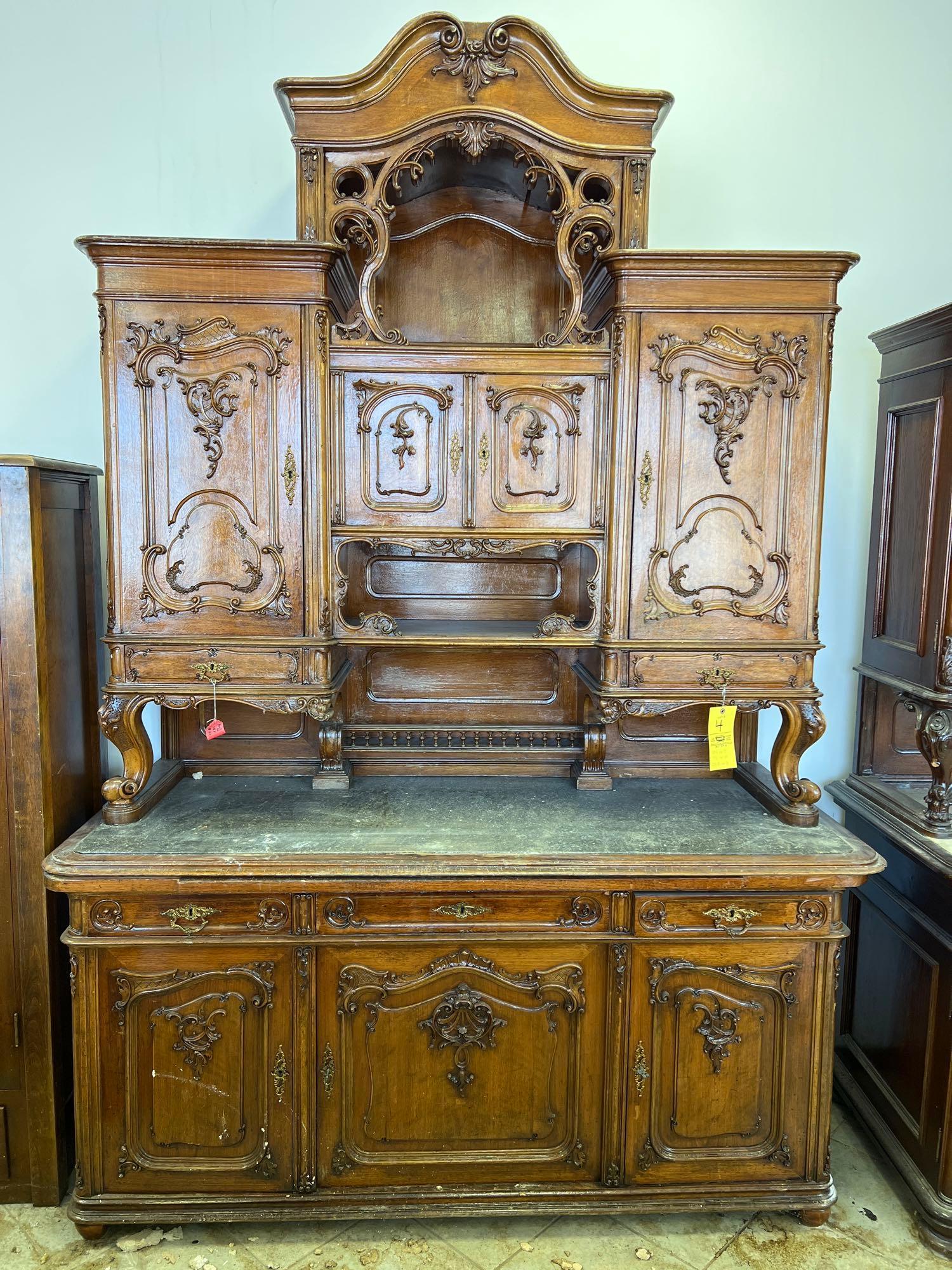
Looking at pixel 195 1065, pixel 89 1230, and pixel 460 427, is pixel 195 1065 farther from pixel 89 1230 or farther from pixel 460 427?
pixel 460 427

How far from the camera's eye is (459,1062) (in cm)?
205

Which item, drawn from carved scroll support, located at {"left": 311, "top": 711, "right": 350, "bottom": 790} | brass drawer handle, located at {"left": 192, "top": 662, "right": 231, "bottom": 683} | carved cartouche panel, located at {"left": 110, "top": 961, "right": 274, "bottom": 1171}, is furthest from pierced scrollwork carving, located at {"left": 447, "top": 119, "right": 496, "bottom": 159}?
carved cartouche panel, located at {"left": 110, "top": 961, "right": 274, "bottom": 1171}

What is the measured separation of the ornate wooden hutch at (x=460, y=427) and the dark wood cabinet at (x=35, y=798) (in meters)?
0.18

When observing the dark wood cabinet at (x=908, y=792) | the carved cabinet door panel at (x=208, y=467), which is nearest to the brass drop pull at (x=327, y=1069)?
the carved cabinet door panel at (x=208, y=467)

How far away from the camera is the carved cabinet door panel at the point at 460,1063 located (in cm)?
203

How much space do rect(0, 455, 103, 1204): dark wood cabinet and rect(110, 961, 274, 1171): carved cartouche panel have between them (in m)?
0.31

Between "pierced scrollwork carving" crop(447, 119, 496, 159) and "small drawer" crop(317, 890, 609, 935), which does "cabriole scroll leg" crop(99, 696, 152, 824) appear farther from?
"pierced scrollwork carving" crop(447, 119, 496, 159)

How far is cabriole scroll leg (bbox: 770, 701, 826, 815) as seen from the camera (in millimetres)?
2172

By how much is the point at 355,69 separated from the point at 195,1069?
2906 mm

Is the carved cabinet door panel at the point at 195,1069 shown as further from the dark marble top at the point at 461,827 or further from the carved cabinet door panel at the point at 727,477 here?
the carved cabinet door panel at the point at 727,477

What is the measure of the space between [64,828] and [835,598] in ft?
8.19

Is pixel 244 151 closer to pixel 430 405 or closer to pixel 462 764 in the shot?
pixel 430 405

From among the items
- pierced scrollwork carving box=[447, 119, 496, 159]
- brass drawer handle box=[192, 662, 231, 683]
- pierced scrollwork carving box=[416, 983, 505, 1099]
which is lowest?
pierced scrollwork carving box=[416, 983, 505, 1099]

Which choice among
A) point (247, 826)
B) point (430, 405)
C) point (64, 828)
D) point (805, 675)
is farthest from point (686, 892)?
point (64, 828)
